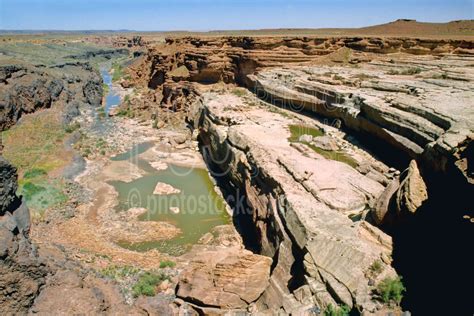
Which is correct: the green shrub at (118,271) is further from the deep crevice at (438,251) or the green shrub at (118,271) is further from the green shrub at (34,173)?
the green shrub at (34,173)

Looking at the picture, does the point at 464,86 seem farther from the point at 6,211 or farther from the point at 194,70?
the point at 194,70

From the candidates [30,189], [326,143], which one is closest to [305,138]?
[326,143]

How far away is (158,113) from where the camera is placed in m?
37.0

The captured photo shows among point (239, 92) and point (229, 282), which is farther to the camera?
point (239, 92)

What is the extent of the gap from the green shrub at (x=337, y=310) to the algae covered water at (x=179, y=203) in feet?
27.7

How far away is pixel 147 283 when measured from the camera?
13.5m

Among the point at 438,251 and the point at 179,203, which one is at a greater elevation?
the point at 438,251

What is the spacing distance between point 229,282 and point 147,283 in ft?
10.9

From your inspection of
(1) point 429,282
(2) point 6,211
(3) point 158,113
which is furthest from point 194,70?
(1) point 429,282

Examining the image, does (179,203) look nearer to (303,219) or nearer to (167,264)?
(167,264)

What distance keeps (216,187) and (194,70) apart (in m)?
18.8

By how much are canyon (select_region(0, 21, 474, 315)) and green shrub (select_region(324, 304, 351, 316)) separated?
78 millimetres

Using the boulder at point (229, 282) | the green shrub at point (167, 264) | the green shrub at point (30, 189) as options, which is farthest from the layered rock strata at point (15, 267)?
the green shrub at point (30, 189)

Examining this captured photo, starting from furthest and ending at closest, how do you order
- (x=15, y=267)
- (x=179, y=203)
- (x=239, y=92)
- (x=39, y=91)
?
(x=39, y=91), (x=239, y=92), (x=179, y=203), (x=15, y=267)
